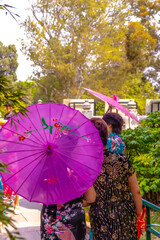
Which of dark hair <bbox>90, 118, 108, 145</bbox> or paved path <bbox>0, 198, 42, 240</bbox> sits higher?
dark hair <bbox>90, 118, 108, 145</bbox>

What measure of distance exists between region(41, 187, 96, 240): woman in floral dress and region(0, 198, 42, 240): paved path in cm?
239

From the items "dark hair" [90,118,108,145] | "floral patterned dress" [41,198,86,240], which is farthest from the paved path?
"dark hair" [90,118,108,145]

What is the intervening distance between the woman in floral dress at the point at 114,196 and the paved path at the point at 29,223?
8.22 feet

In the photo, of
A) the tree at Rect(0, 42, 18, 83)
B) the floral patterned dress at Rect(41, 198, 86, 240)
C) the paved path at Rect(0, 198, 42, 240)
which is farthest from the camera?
the tree at Rect(0, 42, 18, 83)

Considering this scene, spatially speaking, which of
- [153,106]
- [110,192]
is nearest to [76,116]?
[110,192]

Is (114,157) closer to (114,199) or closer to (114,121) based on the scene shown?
(114,199)

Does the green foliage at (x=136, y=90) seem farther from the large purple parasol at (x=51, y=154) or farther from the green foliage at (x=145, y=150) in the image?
the large purple parasol at (x=51, y=154)

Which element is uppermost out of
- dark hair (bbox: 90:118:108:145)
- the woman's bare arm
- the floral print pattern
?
dark hair (bbox: 90:118:108:145)

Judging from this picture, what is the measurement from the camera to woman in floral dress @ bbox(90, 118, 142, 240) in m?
2.64

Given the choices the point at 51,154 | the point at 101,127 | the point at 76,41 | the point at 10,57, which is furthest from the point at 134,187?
the point at 10,57

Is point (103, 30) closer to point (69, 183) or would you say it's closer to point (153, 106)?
point (153, 106)

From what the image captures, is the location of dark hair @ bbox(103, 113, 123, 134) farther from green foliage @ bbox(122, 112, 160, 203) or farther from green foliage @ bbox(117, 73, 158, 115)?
green foliage @ bbox(117, 73, 158, 115)

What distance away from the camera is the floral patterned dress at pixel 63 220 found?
8.56 ft

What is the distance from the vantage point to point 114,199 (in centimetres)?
265
